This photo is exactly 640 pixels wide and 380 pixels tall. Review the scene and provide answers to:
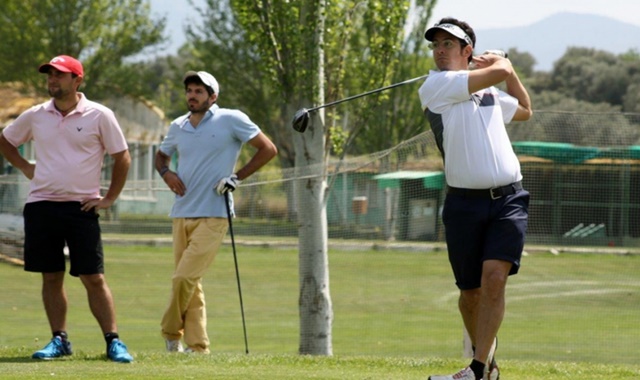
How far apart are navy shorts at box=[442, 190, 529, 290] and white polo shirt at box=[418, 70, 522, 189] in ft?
0.34

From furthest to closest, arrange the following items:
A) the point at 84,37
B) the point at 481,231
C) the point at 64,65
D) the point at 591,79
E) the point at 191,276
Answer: the point at 591,79 < the point at 84,37 < the point at 191,276 < the point at 64,65 < the point at 481,231

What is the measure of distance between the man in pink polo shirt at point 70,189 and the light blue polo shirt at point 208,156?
1.06 meters

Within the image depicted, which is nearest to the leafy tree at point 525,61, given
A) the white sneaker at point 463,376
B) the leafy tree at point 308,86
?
the leafy tree at point 308,86

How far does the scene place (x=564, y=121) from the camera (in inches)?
577

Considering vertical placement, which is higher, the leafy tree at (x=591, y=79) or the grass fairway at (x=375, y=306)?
the leafy tree at (x=591, y=79)

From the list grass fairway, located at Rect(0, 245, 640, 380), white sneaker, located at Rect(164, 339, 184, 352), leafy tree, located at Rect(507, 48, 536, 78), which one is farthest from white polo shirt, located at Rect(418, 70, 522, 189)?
leafy tree, located at Rect(507, 48, 536, 78)

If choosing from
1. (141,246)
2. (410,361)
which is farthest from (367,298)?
(410,361)

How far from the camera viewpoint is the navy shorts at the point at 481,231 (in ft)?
22.6

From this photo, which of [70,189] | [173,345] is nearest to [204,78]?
[70,189]

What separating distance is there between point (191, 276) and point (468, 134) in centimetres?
326

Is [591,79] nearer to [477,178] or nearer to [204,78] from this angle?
[204,78]

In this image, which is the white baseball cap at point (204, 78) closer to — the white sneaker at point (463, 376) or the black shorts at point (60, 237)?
the black shorts at point (60, 237)

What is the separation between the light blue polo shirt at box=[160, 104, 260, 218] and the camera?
9734 mm

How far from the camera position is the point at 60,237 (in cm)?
875
